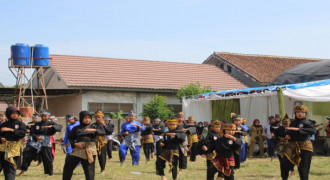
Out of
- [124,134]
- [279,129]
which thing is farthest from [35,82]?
[279,129]

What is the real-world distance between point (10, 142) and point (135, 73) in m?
19.1

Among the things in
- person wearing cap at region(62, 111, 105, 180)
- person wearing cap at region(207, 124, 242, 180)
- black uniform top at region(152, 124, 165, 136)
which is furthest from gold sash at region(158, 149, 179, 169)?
black uniform top at region(152, 124, 165, 136)

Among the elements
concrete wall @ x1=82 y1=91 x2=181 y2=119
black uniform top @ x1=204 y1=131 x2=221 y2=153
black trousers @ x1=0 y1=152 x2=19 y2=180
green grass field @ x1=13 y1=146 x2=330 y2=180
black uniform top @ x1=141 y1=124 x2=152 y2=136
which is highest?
concrete wall @ x1=82 y1=91 x2=181 y2=119

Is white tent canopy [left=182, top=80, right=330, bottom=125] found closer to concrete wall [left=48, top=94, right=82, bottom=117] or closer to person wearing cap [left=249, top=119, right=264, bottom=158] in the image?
person wearing cap [left=249, top=119, right=264, bottom=158]

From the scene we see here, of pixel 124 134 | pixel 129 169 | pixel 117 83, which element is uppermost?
pixel 117 83

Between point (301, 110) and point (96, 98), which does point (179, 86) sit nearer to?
point (96, 98)

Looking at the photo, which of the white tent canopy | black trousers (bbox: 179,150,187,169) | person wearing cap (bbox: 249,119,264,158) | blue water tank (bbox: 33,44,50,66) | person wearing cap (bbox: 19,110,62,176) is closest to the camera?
black trousers (bbox: 179,150,187,169)

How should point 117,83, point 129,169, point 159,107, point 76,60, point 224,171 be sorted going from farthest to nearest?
point 76,60
point 117,83
point 159,107
point 129,169
point 224,171

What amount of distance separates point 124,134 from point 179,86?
13562 mm

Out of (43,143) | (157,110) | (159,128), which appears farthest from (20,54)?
(43,143)

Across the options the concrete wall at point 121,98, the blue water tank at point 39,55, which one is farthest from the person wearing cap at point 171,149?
the blue water tank at point 39,55

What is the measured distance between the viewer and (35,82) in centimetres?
2867

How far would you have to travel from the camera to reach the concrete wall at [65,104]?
2564cm

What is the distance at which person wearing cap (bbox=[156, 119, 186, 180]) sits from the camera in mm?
10539
